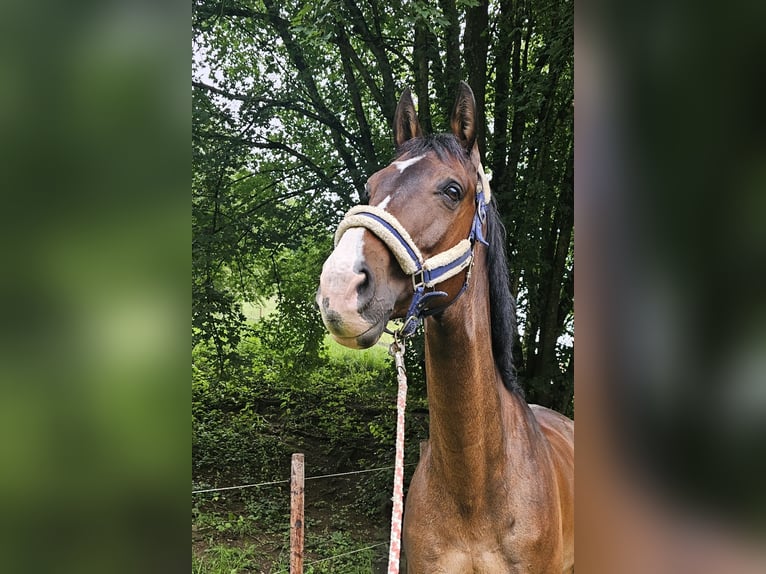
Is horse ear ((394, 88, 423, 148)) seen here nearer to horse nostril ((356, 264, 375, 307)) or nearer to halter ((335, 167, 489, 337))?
halter ((335, 167, 489, 337))

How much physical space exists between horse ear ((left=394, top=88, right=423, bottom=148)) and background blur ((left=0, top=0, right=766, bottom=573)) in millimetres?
1677

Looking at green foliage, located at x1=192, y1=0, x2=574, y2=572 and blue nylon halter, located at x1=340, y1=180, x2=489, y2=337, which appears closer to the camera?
blue nylon halter, located at x1=340, y1=180, x2=489, y2=337

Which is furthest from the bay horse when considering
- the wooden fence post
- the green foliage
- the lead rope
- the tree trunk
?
the tree trunk

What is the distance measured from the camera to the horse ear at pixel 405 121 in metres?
2.16

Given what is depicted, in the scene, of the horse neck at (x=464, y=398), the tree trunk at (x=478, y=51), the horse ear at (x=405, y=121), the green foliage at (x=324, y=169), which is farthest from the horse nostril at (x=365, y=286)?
the tree trunk at (x=478, y=51)

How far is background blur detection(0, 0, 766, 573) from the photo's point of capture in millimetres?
344

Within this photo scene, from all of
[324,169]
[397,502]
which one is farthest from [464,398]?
[324,169]
